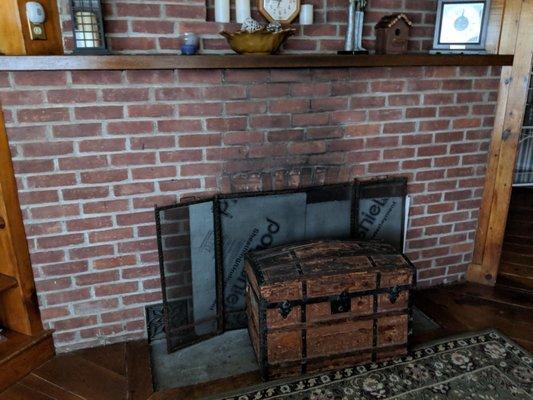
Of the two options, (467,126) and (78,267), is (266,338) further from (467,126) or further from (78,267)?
(467,126)

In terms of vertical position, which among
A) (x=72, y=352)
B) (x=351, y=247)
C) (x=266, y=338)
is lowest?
(x=72, y=352)

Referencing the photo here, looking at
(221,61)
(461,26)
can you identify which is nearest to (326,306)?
(221,61)

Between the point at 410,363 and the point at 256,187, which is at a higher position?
the point at 256,187

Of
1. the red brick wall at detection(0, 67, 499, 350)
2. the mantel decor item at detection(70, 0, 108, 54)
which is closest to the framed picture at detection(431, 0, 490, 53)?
the red brick wall at detection(0, 67, 499, 350)

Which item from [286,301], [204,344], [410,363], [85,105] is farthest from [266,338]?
[85,105]

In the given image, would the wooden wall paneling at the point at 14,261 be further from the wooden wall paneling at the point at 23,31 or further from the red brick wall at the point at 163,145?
the wooden wall paneling at the point at 23,31

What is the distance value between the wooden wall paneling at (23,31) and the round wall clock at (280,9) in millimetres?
818

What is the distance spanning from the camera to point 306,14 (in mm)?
1990

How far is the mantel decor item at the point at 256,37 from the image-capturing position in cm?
182

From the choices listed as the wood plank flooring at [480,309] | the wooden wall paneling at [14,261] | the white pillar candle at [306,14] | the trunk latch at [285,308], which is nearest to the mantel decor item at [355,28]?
the white pillar candle at [306,14]

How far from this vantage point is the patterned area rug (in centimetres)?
177

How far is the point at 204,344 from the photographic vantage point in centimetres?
211

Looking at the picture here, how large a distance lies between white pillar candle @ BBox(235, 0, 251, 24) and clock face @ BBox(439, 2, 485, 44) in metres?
0.95

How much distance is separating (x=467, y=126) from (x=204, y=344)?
1702 mm
